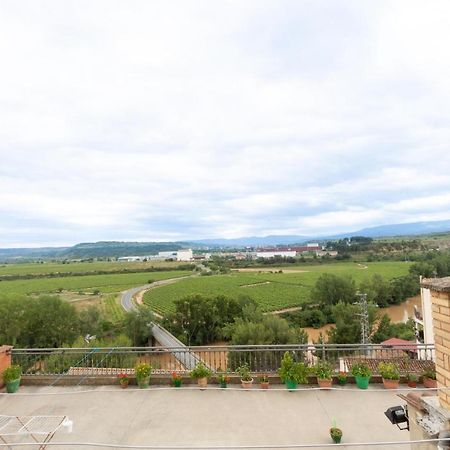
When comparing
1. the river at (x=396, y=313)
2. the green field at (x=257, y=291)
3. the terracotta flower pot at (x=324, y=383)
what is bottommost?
the river at (x=396, y=313)

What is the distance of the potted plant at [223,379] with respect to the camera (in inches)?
281

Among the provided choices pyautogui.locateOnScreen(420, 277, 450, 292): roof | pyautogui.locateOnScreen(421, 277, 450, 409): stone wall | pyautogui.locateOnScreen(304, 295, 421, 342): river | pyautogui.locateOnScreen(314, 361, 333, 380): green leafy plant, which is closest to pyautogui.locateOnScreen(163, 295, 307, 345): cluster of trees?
pyautogui.locateOnScreen(304, 295, 421, 342): river

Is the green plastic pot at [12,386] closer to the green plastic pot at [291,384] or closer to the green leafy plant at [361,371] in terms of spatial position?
the green plastic pot at [291,384]

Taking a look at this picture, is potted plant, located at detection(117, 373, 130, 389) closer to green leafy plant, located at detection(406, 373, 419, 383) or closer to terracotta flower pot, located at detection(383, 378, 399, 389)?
terracotta flower pot, located at detection(383, 378, 399, 389)

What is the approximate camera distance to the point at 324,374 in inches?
275

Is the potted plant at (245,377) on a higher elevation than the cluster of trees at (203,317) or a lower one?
higher

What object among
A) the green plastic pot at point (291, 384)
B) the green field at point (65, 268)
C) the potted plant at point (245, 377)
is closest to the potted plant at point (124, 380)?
the potted plant at point (245, 377)

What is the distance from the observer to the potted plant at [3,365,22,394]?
712 centimetres

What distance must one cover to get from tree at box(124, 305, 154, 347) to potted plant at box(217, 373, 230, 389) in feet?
110

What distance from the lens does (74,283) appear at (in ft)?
300

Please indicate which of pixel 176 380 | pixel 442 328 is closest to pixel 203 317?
pixel 176 380

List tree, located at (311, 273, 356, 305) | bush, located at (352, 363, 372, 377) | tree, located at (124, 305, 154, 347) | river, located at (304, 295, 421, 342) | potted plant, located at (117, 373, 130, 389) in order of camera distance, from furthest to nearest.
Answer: tree, located at (311, 273, 356, 305), river, located at (304, 295, 421, 342), tree, located at (124, 305, 154, 347), potted plant, located at (117, 373, 130, 389), bush, located at (352, 363, 372, 377)

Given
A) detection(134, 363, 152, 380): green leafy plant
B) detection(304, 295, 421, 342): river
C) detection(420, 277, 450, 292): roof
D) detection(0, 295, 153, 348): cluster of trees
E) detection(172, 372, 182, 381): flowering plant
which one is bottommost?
detection(304, 295, 421, 342): river

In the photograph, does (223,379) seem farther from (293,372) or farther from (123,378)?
(123,378)
